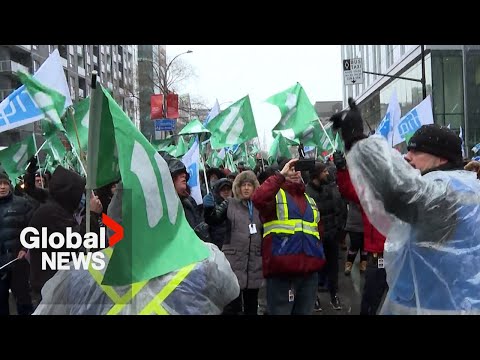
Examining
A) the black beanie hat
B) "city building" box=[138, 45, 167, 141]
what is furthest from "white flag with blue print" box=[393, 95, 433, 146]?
"city building" box=[138, 45, 167, 141]

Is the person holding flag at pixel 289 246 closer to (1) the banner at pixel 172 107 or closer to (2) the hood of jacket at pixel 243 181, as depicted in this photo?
(2) the hood of jacket at pixel 243 181

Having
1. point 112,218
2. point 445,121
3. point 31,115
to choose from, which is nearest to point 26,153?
point 31,115

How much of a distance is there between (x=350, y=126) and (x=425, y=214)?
0.50 metres

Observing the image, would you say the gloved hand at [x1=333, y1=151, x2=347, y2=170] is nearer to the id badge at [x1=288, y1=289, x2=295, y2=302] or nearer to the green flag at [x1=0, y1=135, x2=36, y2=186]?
the id badge at [x1=288, y1=289, x2=295, y2=302]

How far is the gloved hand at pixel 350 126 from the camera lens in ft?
7.35

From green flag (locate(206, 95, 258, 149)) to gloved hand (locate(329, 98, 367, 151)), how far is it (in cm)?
560

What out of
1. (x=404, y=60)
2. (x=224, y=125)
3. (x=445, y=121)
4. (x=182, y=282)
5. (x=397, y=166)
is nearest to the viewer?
(x=397, y=166)

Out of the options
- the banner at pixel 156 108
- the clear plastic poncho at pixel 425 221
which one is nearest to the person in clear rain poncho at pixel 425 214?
the clear plastic poncho at pixel 425 221

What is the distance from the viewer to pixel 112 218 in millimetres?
2311

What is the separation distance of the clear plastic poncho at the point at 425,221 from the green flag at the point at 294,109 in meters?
5.21

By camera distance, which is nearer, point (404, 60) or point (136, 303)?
point (136, 303)

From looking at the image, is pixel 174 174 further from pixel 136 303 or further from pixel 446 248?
pixel 446 248

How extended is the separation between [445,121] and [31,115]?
24908mm

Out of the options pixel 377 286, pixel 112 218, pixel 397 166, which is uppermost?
pixel 397 166
